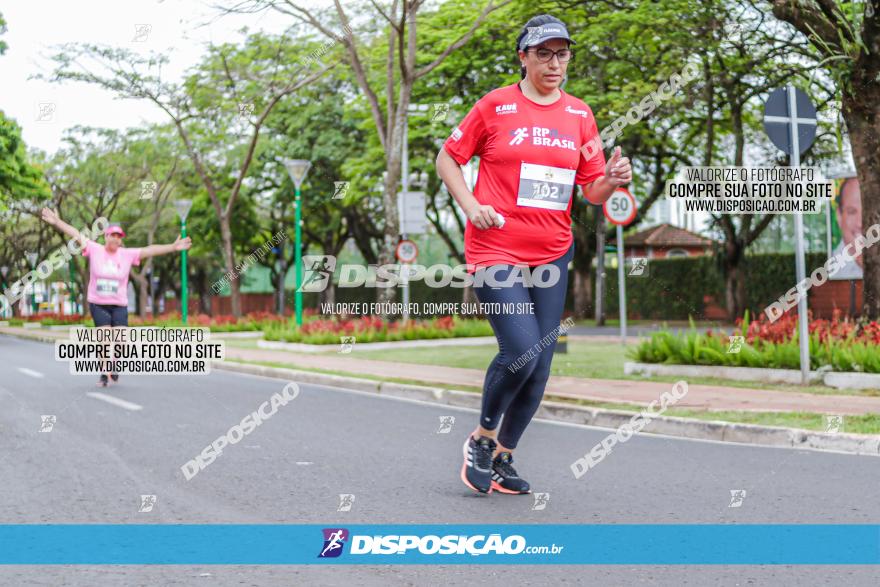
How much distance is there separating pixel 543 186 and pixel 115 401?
7110 millimetres

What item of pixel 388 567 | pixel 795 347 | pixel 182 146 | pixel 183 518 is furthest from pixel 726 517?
pixel 182 146

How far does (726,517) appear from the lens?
4.80 meters

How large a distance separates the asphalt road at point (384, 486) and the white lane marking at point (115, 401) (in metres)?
0.65

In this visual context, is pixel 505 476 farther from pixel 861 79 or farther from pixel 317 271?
pixel 317 271

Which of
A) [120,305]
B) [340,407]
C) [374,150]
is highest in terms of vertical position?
[374,150]

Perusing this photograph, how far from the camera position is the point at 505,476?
17.4ft

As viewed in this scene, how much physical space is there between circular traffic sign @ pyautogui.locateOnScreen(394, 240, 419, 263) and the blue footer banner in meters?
17.7

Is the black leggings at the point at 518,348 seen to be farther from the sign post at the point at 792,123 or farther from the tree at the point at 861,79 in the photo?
the tree at the point at 861,79

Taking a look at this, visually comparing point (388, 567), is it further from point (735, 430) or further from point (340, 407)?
point (340, 407)

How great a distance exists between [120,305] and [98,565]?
26.6 feet

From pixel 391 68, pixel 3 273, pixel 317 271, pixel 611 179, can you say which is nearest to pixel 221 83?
pixel 391 68

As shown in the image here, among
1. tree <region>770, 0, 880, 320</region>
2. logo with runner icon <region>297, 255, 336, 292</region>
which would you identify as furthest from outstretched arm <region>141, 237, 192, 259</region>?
logo with runner icon <region>297, 255, 336, 292</region>

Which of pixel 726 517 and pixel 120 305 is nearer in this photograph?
pixel 726 517

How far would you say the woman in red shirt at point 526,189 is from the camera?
4.77 meters
